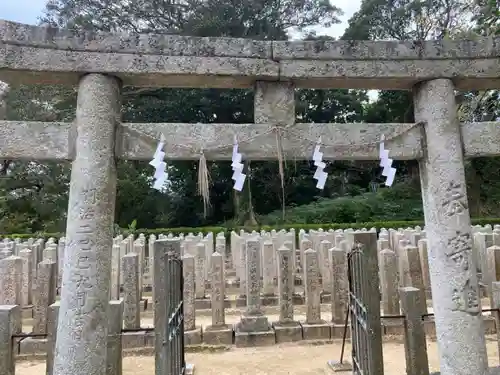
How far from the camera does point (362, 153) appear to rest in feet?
9.87

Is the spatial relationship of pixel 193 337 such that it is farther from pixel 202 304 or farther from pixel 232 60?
pixel 232 60

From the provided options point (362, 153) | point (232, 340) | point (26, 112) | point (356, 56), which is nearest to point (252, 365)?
point (232, 340)

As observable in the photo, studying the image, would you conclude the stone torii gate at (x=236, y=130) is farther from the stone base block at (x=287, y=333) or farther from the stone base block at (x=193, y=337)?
the stone base block at (x=287, y=333)

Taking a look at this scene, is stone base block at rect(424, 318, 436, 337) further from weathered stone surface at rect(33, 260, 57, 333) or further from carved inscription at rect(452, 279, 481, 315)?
weathered stone surface at rect(33, 260, 57, 333)

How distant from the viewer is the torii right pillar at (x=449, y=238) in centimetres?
285

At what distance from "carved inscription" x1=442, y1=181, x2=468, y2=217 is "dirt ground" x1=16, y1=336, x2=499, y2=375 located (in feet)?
6.18

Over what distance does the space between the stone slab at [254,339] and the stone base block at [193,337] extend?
43cm

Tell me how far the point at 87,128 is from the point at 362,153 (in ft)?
6.40

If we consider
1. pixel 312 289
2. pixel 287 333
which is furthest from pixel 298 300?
pixel 287 333

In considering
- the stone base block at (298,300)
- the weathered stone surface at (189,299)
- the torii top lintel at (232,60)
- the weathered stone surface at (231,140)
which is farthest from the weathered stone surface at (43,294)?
the stone base block at (298,300)

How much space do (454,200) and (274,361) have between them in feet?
8.22

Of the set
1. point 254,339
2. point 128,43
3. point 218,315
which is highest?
point 128,43

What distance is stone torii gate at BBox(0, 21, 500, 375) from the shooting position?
8.96ft

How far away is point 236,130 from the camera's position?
9.66 feet
